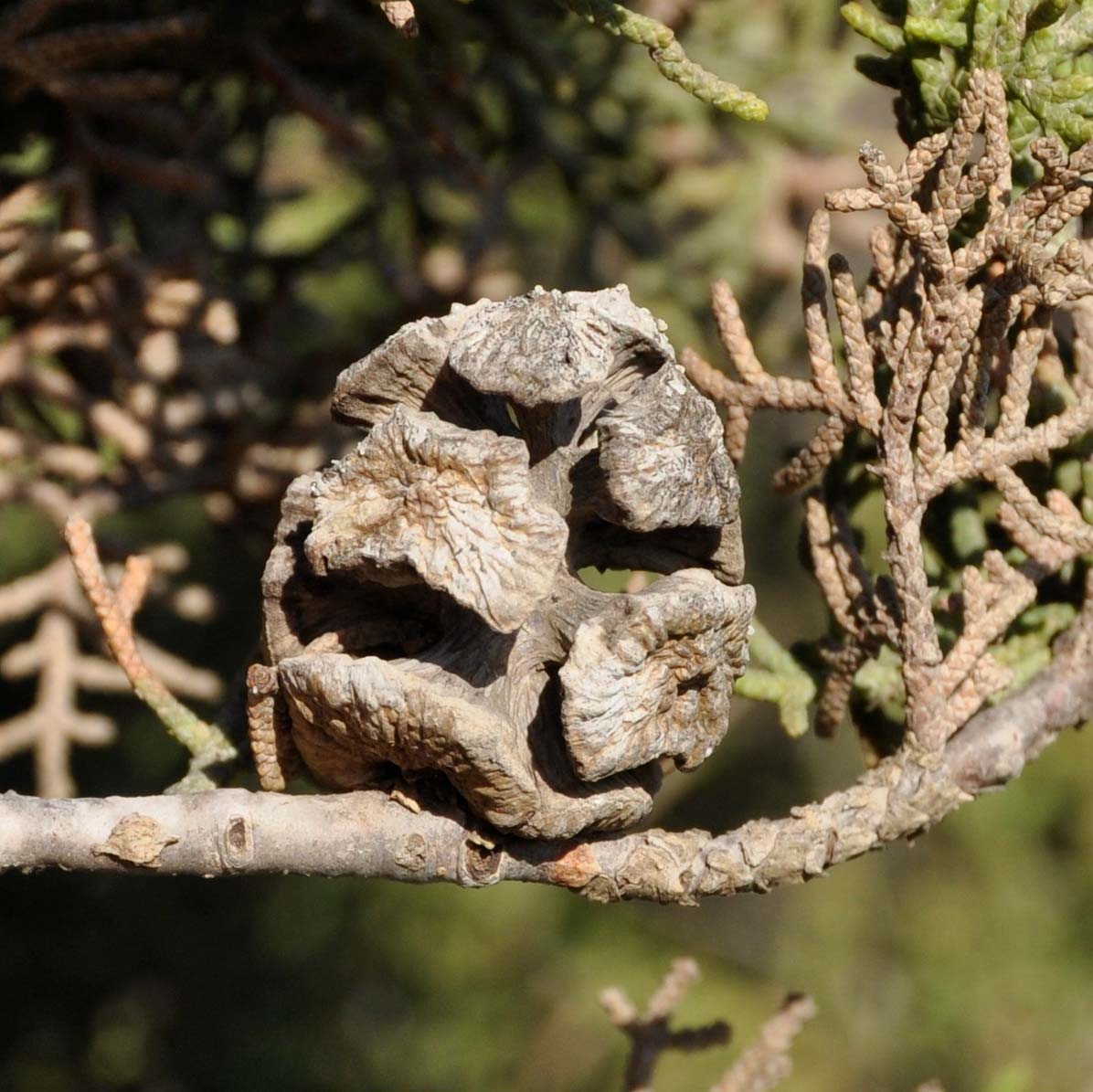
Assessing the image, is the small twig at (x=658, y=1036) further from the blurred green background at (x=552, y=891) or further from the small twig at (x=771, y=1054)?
the blurred green background at (x=552, y=891)

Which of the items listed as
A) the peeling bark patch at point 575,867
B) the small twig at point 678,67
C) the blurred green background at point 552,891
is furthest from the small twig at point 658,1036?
the small twig at point 678,67

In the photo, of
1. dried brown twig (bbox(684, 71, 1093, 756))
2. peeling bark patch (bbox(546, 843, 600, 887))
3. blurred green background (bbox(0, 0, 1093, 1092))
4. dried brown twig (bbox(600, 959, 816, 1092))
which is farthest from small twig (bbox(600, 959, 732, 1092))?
peeling bark patch (bbox(546, 843, 600, 887))

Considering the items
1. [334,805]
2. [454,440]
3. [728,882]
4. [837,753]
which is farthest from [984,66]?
[837,753]

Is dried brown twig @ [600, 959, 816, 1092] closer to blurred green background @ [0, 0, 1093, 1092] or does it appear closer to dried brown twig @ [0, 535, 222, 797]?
blurred green background @ [0, 0, 1093, 1092]

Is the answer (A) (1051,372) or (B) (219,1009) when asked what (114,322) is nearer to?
(A) (1051,372)

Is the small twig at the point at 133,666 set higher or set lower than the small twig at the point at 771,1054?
higher

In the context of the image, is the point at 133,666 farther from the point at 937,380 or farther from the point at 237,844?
the point at 937,380
